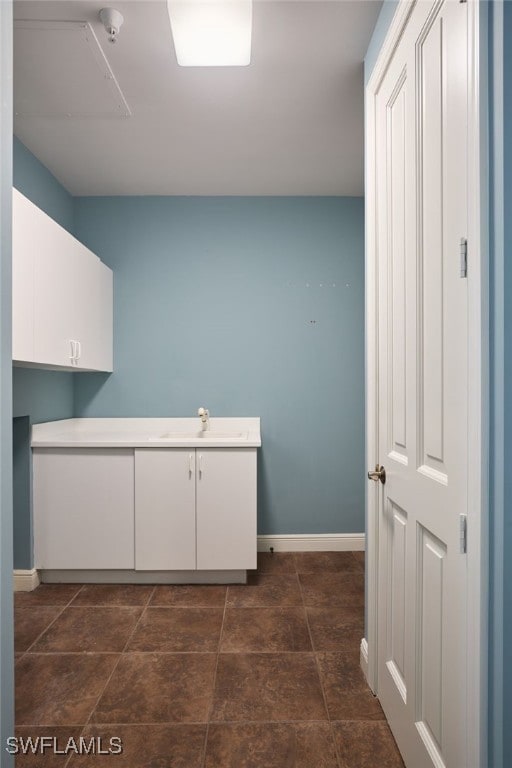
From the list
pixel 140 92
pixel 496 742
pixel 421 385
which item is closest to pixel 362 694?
pixel 496 742

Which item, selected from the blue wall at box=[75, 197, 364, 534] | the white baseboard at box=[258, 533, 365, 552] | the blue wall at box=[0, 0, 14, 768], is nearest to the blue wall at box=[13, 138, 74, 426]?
the blue wall at box=[75, 197, 364, 534]

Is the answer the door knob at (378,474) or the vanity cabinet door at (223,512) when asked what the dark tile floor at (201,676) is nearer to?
the vanity cabinet door at (223,512)

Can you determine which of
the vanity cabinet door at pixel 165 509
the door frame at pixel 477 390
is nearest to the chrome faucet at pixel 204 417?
the vanity cabinet door at pixel 165 509

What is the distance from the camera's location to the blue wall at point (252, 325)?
3305 mm

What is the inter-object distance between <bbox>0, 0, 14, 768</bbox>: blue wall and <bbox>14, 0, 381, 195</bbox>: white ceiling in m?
0.92

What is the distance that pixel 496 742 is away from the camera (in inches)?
33.5

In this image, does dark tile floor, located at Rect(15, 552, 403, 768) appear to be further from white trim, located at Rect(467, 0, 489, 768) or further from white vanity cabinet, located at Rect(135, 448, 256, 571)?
white trim, located at Rect(467, 0, 489, 768)

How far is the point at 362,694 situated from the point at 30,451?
221cm

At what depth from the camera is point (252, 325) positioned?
3314 mm

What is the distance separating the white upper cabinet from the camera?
197 centimetres

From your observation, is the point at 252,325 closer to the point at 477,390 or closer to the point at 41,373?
the point at 41,373

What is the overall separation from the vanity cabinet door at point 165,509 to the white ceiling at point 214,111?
186 cm

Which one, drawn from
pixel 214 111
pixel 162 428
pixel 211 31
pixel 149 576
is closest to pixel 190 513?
pixel 149 576

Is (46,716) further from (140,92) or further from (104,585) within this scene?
(140,92)
